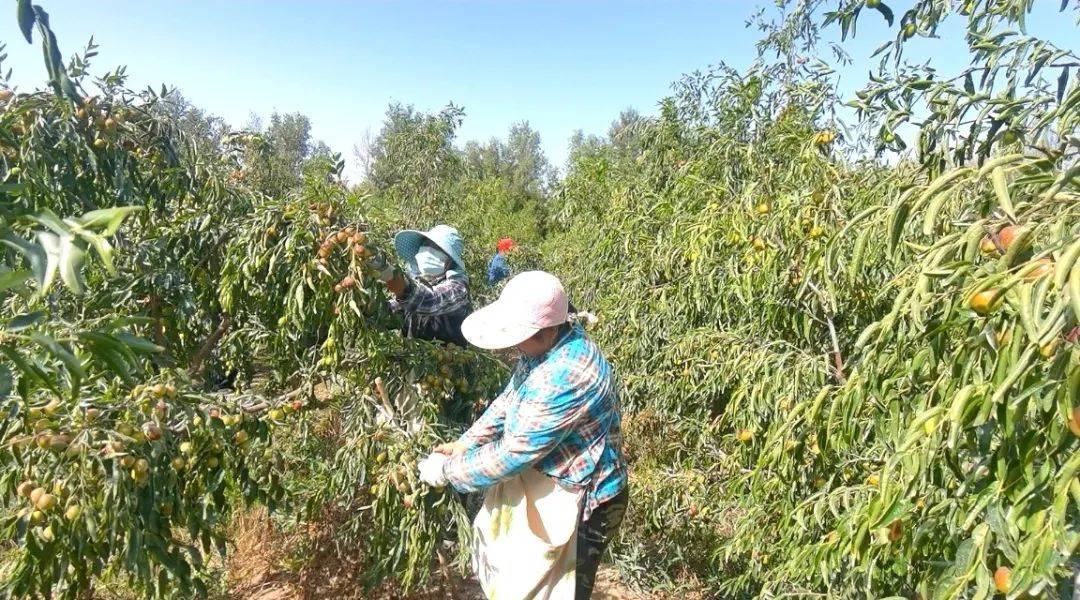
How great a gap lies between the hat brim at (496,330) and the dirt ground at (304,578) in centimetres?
131

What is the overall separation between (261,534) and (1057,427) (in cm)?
388

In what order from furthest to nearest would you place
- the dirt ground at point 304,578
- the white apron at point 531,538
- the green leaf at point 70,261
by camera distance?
the dirt ground at point 304,578 → the white apron at point 531,538 → the green leaf at point 70,261

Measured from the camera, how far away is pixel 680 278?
12.5 feet

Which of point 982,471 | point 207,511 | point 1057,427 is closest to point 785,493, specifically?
point 982,471

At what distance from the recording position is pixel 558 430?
1.90 meters

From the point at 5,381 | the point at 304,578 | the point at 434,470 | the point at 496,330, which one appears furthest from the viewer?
the point at 304,578

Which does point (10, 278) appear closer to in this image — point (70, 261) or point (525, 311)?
point (70, 261)

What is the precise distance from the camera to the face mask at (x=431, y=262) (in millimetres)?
2936

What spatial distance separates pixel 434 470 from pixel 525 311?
58cm

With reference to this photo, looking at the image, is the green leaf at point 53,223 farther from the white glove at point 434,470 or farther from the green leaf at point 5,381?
the white glove at point 434,470

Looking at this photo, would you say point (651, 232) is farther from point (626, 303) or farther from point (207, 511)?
point (207, 511)

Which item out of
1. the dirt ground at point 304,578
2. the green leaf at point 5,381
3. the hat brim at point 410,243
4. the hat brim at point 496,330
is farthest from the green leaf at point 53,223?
the dirt ground at point 304,578

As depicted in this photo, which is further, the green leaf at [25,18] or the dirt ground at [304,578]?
the dirt ground at [304,578]

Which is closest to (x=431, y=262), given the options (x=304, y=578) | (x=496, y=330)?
(x=496, y=330)
